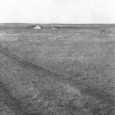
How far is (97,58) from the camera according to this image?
1193cm

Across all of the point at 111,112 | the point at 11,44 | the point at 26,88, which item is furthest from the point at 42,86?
the point at 11,44

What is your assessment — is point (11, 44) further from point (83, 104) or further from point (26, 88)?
point (83, 104)

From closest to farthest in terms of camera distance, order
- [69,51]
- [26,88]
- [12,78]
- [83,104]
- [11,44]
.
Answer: [83,104] → [26,88] → [12,78] → [69,51] → [11,44]

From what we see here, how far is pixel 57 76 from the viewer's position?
31.1 feet

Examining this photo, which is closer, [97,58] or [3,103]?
[3,103]

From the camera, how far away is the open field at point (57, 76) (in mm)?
6969

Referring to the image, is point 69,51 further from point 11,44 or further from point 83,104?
point 83,104

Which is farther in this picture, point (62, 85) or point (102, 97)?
point (62, 85)

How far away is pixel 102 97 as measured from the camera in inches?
296

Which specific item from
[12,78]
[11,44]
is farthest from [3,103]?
[11,44]

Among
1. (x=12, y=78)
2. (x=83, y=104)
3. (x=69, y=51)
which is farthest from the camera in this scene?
(x=69, y=51)

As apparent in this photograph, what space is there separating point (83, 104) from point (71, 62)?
442 centimetres

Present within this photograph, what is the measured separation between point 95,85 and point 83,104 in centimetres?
160

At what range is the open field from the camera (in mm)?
6969
